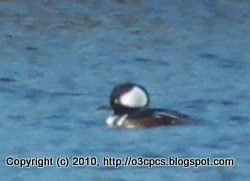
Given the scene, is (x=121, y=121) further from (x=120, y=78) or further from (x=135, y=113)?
(x=120, y=78)

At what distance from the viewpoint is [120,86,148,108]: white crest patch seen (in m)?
15.9

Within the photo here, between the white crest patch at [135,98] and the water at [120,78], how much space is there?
1.09 ft

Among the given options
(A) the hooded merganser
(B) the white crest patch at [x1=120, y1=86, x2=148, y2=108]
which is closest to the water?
(A) the hooded merganser

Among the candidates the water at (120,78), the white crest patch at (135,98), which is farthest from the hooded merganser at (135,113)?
the water at (120,78)

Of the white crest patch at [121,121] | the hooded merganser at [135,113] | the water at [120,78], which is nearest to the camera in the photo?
the water at [120,78]

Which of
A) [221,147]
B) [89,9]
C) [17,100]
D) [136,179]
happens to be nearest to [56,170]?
[136,179]

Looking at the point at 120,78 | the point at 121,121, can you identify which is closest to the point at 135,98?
the point at 121,121

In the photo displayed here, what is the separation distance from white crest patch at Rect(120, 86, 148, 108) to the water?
0.33 metres

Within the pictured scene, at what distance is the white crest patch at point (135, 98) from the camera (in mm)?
15852

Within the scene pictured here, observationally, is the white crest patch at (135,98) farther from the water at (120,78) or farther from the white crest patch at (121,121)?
the water at (120,78)

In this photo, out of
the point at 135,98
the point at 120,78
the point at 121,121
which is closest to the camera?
the point at 121,121

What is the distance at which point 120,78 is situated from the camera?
18469 mm

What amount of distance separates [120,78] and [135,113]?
8.79 feet

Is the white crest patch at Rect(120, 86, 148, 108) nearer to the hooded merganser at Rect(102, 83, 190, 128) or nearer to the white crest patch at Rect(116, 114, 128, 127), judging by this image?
the hooded merganser at Rect(102, 83, 190, 128)
